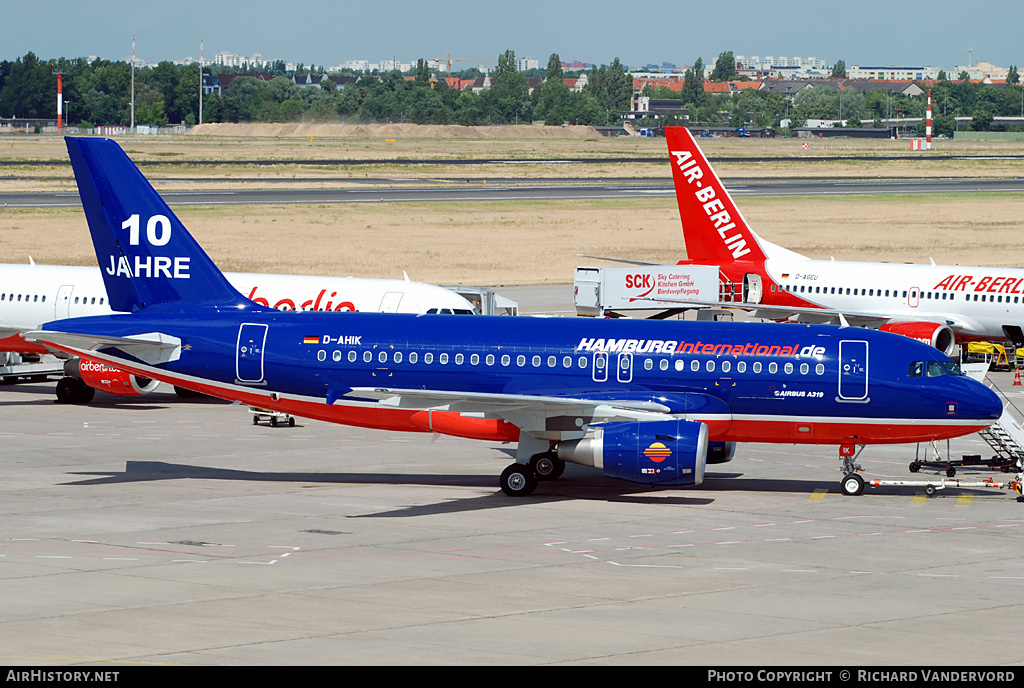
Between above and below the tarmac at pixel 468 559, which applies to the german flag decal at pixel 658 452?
above

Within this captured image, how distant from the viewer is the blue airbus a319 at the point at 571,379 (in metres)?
36.3

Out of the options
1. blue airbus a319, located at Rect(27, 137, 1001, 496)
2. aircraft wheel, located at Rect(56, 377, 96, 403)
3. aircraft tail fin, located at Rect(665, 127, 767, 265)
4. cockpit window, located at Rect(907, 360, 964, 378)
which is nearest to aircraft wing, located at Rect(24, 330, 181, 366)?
blue airbus a319, located at Rect(27, 137, 1001, 496)

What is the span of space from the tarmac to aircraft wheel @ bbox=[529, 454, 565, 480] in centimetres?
37

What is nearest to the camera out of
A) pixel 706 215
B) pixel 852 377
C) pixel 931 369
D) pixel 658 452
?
pixel 658 452

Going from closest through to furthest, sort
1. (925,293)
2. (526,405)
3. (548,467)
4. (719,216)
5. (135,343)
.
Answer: (526,405) < (548,467) < (135,343) < (925,293) < (719,216)

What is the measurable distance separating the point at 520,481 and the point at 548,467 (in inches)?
73.4

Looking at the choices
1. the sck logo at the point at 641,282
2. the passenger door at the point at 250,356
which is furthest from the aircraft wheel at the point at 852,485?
the sck logo at the point at 641,282

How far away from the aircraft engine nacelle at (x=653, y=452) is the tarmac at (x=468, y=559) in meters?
1.07

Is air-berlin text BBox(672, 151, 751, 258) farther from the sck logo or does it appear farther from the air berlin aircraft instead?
the air berlin aircraft

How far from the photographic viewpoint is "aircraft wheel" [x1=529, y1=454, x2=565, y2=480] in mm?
38491

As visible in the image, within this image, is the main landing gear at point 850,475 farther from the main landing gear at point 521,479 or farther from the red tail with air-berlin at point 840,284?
the red tail with air-berlin at point 840,284

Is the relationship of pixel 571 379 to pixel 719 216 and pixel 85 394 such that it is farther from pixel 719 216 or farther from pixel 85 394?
pixel 719 216

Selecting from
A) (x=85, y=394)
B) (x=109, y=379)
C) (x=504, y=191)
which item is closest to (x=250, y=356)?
(x=109, y=379)

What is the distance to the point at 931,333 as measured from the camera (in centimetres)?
5972
